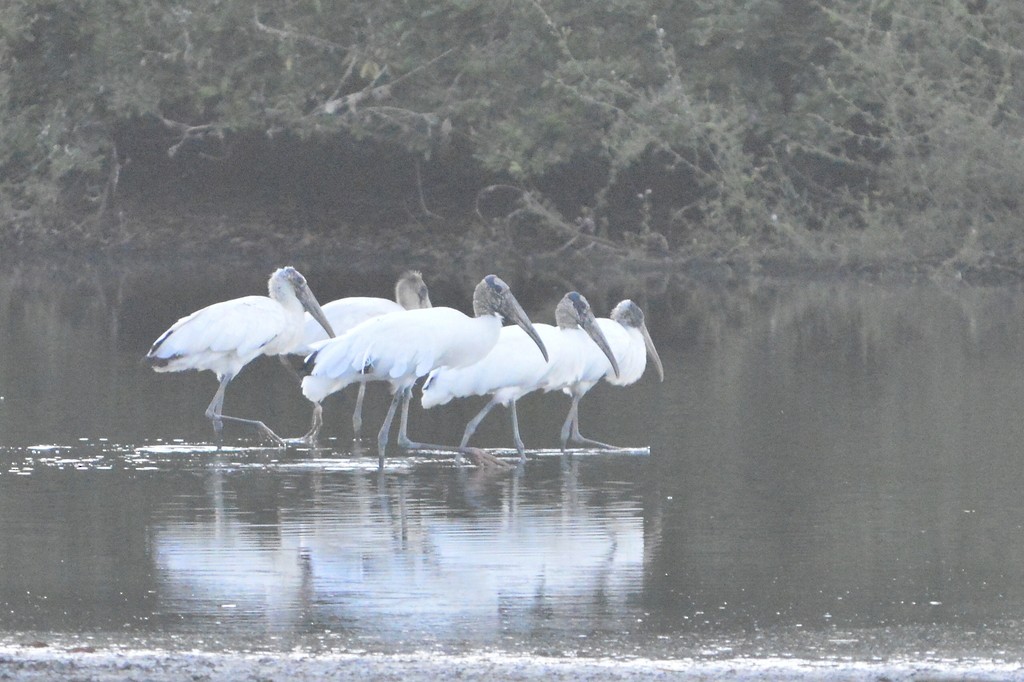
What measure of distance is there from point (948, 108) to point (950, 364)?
9209 millimetres

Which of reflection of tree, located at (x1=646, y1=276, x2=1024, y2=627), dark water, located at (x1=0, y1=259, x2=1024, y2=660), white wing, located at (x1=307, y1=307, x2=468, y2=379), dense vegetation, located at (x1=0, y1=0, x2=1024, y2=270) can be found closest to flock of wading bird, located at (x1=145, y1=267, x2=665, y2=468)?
white wing, located at (x1=307, y1=307, x2=468, y2=379)

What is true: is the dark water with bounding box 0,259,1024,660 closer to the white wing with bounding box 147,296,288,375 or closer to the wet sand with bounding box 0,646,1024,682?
the wet sand with bounding box 0,646,1024,682

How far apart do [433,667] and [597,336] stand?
16.6 feet

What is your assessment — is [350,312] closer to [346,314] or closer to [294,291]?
[346,314]

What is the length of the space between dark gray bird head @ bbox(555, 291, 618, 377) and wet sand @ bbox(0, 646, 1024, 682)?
4.84m

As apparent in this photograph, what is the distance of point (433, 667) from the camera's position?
5578 millimetres

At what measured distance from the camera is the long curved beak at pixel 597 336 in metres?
10.5

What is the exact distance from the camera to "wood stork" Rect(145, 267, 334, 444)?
10812 millimetres

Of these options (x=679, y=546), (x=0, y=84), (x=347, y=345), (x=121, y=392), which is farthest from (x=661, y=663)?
(x=0, y=84)

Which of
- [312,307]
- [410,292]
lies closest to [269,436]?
[312,307]

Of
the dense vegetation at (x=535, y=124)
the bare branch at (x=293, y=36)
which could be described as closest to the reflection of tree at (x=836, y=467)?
the dense vegetation at (x=535, y=124)

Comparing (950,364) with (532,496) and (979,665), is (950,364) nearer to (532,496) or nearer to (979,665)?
(532,496)

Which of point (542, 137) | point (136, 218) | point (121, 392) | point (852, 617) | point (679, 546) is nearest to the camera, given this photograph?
point (852, 617)

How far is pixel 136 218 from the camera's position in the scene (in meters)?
27.1
